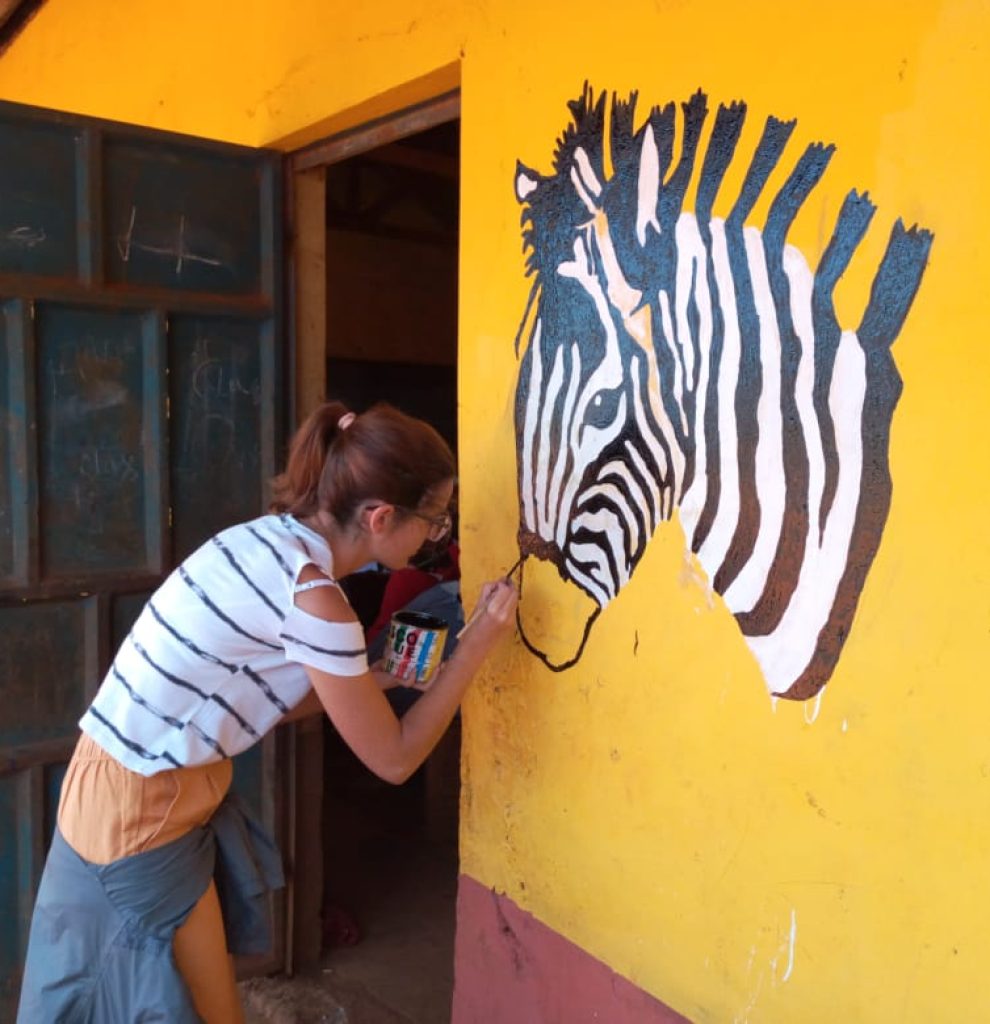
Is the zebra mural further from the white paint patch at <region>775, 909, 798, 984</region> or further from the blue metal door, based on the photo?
the blue metal door

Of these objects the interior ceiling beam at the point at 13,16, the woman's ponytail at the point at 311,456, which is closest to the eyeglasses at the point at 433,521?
the woman's ponytail at the point at 311,456

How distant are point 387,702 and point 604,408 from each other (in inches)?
27.8

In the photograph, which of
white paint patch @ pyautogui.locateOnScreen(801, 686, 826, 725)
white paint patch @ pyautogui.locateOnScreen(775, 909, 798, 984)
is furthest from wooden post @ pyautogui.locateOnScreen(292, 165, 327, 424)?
white paint patch @ pyautogui.locateOnScreen(775, 909, 798, 984)

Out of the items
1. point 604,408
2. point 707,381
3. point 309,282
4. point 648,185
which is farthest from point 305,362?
point 707,381

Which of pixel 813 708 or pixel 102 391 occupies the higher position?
pixel 102 391

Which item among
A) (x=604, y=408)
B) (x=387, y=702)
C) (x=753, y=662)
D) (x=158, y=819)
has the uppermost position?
(x=604, y=408)

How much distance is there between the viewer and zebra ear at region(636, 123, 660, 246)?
1943mm

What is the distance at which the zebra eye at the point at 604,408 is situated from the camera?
6.75ft

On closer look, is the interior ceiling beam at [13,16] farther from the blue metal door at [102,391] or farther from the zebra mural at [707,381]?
the zebra mural at [707,381]

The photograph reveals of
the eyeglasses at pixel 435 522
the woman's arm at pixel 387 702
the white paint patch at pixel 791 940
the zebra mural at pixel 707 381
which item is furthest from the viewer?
the eyeglasses at pixel 435 522

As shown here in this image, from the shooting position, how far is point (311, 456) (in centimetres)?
202

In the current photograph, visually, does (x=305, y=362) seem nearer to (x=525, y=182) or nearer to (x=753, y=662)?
(x=525, y=182)

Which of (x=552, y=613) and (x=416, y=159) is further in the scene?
(x=416, y=159)

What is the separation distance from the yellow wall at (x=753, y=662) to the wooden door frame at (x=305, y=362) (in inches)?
19.1
